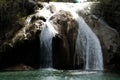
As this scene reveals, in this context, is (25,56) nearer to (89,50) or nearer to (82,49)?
(82,49)

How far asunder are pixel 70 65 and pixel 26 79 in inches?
478

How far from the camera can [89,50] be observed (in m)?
41.7

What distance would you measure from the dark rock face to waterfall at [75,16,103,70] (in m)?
0.75

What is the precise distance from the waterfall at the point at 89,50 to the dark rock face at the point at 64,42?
75cm

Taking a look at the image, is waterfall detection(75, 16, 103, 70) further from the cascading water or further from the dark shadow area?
the dark shadow area

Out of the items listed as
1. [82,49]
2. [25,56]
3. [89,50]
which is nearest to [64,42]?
[82,49]

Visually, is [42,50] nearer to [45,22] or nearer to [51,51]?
[51,51]

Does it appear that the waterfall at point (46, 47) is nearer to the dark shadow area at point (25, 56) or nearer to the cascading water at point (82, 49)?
the cascading water at point (82, 49)

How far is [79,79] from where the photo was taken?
96.1ft

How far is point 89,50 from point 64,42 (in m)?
3.26

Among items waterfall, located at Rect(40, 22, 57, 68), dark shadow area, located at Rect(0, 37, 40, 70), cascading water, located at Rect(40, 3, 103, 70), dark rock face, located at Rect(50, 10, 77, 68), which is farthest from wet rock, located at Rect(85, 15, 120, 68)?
dark shadow area, located at Rect(0, 37, 40, 70)

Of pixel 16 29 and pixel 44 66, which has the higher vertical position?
pixel 16 29

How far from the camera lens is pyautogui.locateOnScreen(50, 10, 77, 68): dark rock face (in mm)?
40594

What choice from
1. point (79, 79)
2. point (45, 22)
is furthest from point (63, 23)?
point (79, 79)
